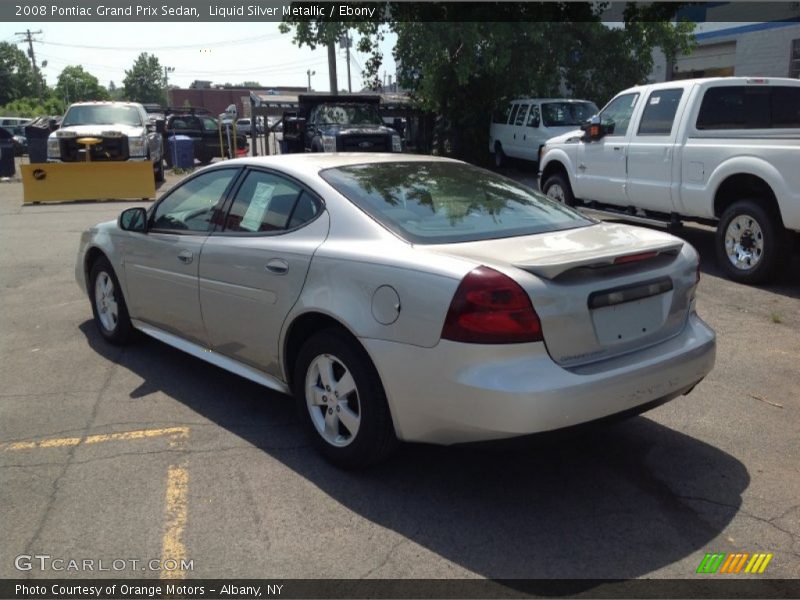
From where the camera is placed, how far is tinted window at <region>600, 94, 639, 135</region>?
30.0 feet

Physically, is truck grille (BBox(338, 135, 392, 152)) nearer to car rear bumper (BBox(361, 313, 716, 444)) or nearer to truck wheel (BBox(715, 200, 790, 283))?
truck wheel (BBox(715, 200, 790, 283))

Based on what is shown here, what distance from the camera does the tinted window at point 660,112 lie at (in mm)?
8453

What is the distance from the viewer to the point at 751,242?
7508 millimetres

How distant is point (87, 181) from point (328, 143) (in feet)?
17.3

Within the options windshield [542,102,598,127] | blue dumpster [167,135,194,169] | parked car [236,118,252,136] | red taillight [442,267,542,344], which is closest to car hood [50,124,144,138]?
blue dumpster [167,135,194,169]

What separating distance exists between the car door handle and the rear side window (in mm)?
5989

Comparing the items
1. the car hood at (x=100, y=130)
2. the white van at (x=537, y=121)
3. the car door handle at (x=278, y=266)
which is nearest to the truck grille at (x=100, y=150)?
the car hood at (x=100, y=130)

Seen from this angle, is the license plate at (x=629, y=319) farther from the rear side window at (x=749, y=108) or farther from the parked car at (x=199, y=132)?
the parked car at (x=199, y=132)

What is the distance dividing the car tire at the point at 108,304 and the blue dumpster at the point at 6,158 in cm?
1856

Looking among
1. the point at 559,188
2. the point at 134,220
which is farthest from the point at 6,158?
the point at 134,220

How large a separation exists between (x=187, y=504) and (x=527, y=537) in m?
1.57

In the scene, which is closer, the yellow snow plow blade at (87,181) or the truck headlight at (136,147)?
the yellow snow plow blade at (87,181)

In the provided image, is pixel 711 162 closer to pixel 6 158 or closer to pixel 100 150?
pixel 100 150

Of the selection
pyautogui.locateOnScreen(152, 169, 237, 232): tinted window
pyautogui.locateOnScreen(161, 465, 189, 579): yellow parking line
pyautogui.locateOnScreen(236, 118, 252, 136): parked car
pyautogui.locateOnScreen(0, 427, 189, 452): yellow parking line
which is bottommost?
pyautogui.locateOnScreen(161, 465, 189, 579): yellow parking line
